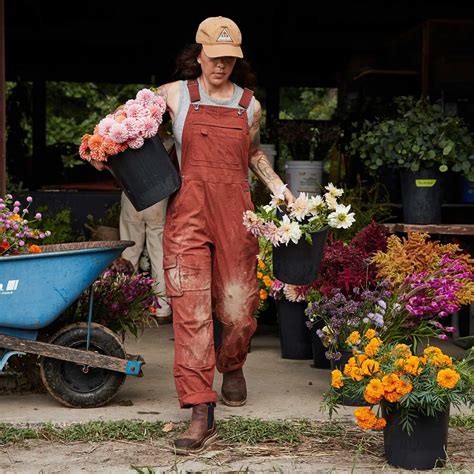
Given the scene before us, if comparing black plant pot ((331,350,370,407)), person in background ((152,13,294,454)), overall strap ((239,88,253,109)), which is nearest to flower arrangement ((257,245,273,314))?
black plant pot ((331,350,370,407))

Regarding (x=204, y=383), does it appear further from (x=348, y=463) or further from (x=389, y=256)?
(x=389, y=256)

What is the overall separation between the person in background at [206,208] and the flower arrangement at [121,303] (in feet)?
2.37

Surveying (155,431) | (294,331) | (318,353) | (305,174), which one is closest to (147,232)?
(305,174)

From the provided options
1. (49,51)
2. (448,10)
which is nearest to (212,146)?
(448,10)

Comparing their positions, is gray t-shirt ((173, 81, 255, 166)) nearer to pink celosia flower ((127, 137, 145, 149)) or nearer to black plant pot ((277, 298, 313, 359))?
pink celosia flower ((127, 137, 145, 149))

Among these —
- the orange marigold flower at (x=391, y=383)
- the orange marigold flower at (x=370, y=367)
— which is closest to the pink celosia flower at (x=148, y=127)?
the orange marigold flower at (x=370, y=367)

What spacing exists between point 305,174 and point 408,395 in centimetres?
425

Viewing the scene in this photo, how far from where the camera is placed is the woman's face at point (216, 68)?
15.1 feet

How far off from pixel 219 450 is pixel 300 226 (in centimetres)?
99

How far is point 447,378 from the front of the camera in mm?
3961

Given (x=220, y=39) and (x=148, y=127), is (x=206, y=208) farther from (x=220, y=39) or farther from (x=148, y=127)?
(x=220, y=39)

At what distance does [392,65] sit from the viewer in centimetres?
888

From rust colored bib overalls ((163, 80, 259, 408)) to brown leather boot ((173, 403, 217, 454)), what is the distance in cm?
5

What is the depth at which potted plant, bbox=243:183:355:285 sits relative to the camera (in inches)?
173
